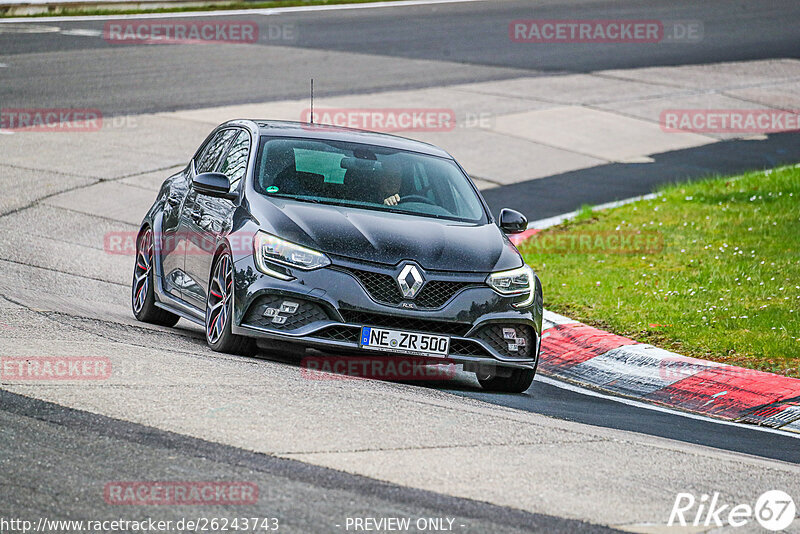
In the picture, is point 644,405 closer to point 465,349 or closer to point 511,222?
point 465,349

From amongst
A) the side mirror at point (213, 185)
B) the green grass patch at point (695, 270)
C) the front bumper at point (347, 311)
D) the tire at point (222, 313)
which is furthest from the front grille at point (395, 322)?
the green grass patch at point (695, 270)

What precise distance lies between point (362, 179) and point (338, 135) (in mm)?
646

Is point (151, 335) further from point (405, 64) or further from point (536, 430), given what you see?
point (405, 64)

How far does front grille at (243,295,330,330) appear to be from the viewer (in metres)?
7.82

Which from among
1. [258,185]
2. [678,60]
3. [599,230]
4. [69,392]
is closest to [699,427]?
[258,185]

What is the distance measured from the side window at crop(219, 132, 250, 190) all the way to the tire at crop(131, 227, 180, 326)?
1.03 m

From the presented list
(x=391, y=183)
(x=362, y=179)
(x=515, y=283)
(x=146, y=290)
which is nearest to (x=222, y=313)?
(x=362, y=179)

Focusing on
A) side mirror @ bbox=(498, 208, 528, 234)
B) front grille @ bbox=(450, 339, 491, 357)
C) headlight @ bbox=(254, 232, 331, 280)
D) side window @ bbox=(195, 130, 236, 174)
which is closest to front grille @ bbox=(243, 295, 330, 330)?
headlight @ bbox=(254, 232, 331, 280)

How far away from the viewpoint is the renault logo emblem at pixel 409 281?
7.80 m

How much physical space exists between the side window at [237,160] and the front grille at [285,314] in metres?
1.34

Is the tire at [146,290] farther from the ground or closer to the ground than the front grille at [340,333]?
closer to the ground

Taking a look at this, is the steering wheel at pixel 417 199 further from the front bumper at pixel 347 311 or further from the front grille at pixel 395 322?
the front grille at pixel 395 322

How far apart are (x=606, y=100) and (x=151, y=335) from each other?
15009mm

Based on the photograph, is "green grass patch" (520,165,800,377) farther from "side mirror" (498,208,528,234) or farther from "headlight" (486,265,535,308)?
"headlight" (486,265,535,308)
